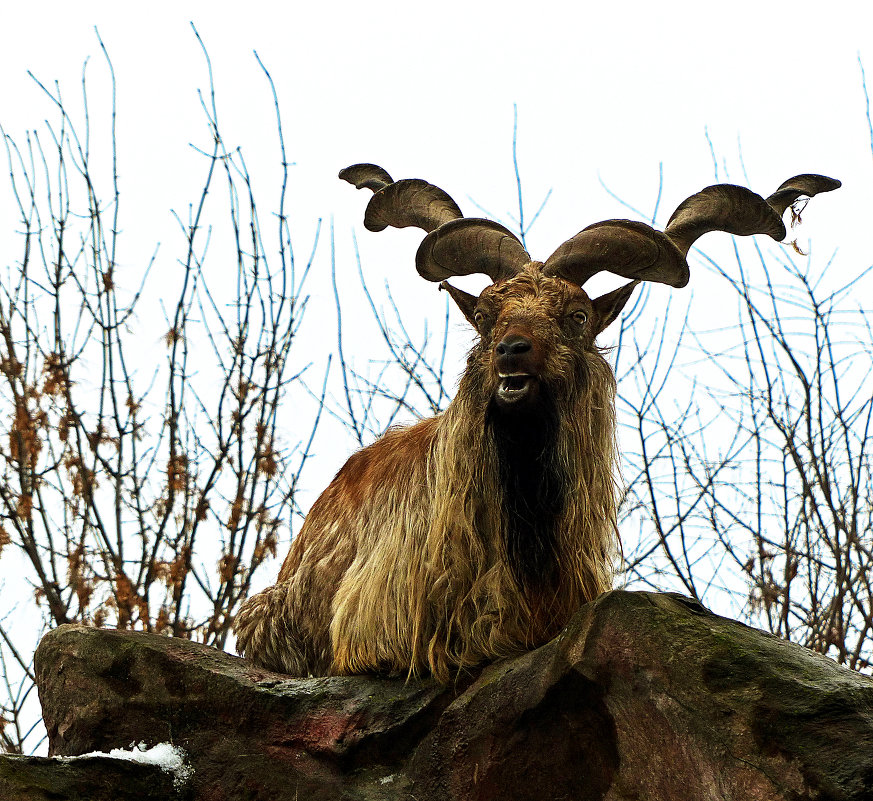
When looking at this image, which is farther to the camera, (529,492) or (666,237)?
(666,237)

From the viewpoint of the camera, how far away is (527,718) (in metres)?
5.11

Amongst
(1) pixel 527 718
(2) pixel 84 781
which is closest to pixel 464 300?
(1) pixel 527 718

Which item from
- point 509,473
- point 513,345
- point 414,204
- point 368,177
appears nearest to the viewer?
point 513,345

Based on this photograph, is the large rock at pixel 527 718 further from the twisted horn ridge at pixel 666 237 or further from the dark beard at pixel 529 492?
the twisted horn ridge at pixel 666 237

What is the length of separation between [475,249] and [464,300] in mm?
264

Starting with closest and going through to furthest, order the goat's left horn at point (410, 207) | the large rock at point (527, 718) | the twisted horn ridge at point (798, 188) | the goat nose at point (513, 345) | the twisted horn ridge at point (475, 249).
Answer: the large rock at point (527, 718) → the goat nose at point (513, 345) → the twisted horn ridge at point (475, 249) → the twisted horn ridge at point (798, 188) → the goat's left horn at point (410, 207)

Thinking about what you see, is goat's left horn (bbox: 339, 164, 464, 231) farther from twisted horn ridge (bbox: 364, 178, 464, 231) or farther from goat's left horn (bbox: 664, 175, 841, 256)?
goat's left horn (bbox: 664, 175, 841, 256)

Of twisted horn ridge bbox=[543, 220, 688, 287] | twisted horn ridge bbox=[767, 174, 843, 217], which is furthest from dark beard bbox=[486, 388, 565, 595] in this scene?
twisted horn ridge bbox=[767, 174, 843, 217]

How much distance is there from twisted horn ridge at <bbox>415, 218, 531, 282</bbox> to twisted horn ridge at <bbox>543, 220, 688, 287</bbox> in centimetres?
23

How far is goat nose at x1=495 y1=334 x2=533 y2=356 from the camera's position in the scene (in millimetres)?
5570

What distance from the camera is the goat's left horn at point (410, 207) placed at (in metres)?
6.84

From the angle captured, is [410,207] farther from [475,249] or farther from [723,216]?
[723,216]

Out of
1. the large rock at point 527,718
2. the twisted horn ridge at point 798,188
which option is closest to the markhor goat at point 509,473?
the twisted horn ridge at point 798,188

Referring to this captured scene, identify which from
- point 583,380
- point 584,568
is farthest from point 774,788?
point 583,380
